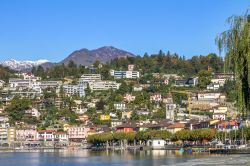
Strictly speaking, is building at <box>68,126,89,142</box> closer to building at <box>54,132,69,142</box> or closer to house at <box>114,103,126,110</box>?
building at <box>54,132,69,142</box>

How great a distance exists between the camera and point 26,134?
599ft

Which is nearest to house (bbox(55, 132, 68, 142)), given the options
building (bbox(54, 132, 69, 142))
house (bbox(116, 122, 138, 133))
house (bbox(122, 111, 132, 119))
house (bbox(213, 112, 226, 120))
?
building (bbox(54, 132, 69, 142))

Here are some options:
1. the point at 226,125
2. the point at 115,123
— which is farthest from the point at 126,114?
the point at 226,125

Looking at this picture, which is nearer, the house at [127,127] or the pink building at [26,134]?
the house at [127,127]

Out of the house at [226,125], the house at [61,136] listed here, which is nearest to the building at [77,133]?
the house at [61,136]

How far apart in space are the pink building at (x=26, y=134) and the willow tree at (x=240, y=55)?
157068mm

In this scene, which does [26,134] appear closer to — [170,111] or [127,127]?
[127,127]

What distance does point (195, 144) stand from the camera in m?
117

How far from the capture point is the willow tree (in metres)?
27.8

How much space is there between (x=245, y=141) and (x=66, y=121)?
10537 centimetres

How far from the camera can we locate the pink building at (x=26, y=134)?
599ft

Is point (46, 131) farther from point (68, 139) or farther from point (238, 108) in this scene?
point (238, 108)

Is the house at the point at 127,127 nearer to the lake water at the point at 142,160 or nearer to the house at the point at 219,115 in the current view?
the house at the point at 219,115

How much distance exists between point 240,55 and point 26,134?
158326 mm
